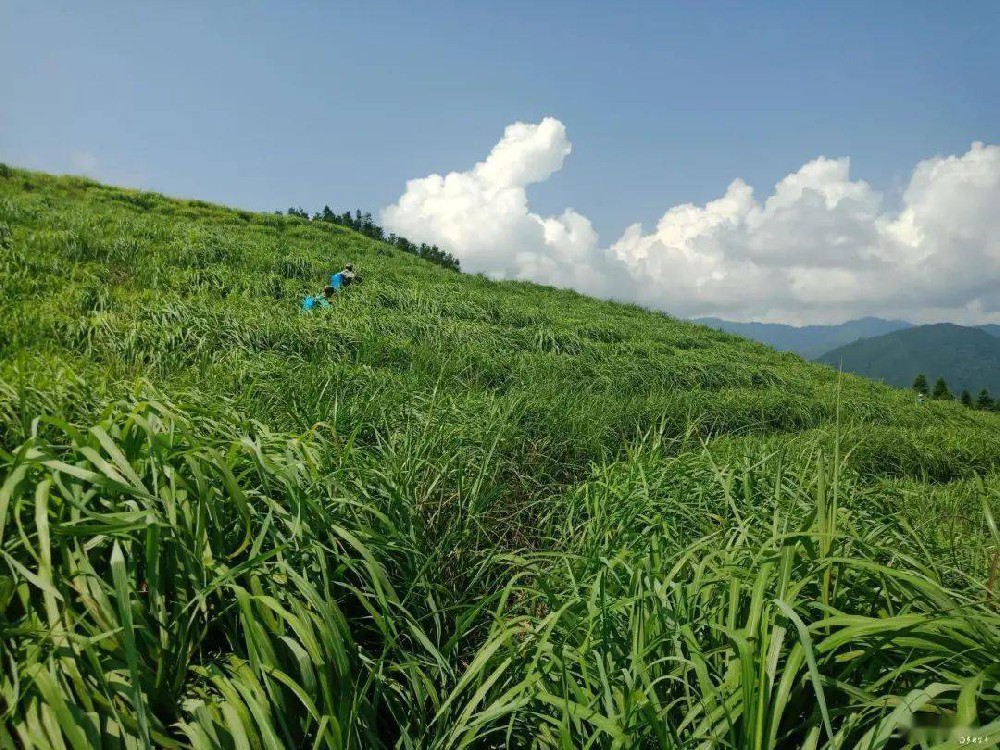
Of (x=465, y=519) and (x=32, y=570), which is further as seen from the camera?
(x=465, y=519)

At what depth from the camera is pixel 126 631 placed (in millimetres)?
1422

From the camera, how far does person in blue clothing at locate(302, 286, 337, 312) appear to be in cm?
850

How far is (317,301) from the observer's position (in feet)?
29.0

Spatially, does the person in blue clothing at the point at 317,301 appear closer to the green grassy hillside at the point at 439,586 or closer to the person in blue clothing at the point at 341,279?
the person in blue clothing at the point at 341,279

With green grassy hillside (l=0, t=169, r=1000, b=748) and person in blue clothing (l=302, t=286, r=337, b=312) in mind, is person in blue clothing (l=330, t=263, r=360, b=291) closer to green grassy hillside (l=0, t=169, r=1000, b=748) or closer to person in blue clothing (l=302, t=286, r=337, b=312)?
person in blue clothing (l=302, t=286, r=337, b=312)

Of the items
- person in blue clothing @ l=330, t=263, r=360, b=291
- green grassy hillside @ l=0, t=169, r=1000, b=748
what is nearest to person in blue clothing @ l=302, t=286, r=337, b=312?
person in blue clothing @ l=330, t=263, r=360, b=291

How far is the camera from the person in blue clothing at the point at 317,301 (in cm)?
850

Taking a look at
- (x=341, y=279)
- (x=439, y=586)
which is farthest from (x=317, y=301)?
(x=439, y=586)

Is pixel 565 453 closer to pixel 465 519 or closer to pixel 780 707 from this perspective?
pixel 465 519

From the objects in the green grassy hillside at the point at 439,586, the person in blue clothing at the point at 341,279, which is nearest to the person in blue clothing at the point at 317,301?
the person in blue clothing at the point at 341,279

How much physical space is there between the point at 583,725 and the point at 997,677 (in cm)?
107

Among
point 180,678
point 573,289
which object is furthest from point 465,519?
point 573,289

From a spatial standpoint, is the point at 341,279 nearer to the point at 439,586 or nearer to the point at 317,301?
the point at 317,301

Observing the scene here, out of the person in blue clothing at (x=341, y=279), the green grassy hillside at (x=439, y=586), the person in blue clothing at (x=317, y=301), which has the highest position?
the person in blue clothing at (x=341, y=279)
